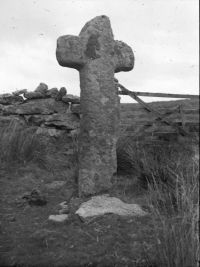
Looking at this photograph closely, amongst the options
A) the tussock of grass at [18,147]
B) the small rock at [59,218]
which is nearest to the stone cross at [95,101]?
the small rock at [59,218]

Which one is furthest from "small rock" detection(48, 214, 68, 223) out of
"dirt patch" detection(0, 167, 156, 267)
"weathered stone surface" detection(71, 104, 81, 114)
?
"weathered stone surface" detection(71, 104, 81, 114)

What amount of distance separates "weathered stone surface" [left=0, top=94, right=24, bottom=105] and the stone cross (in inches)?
155

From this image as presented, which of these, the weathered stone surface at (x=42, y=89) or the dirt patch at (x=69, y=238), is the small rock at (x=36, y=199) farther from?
the weathered stone surface at (x=42, y=89)

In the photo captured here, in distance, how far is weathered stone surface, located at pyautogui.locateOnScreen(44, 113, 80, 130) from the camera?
816cm

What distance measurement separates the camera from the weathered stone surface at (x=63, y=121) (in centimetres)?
816

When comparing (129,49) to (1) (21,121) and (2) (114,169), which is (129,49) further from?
(1) (21,121)

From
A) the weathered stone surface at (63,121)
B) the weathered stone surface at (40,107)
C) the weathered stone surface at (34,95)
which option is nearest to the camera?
the weathered stone surface at (63,121)

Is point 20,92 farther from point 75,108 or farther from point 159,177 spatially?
point 159,177

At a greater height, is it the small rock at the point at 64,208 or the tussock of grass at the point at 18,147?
the tussock of grass at the point at 18,147

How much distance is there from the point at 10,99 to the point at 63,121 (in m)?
1.44

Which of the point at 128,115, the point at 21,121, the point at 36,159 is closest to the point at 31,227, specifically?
the point at 36,159

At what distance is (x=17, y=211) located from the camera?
177 inches

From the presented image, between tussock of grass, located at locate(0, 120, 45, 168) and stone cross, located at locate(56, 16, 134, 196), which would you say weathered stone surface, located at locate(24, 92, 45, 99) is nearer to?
tussock of grass, located at locate(0, 120, 45, 168)

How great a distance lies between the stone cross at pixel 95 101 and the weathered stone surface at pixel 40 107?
341 centimetres
